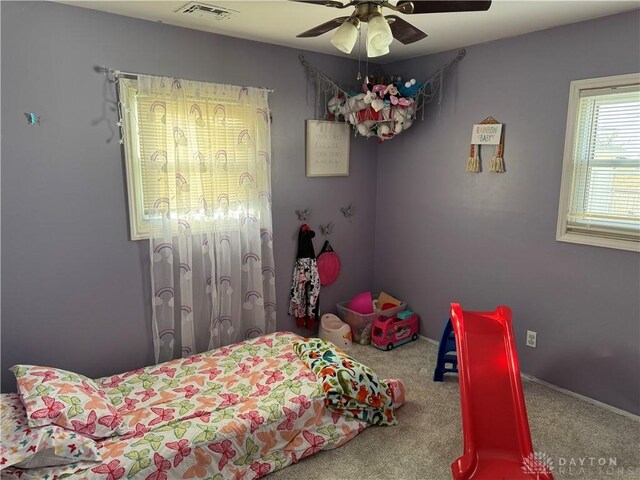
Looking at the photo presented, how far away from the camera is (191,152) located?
3.00 m

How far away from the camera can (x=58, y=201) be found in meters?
2.62

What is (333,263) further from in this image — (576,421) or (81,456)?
(81,456)

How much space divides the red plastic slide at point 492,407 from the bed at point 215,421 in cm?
66

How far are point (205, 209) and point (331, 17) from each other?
145 cm

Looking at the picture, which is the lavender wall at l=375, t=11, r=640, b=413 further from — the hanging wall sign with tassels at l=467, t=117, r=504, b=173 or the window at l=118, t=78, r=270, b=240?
the window at l=118, t=78, r=270, b=240

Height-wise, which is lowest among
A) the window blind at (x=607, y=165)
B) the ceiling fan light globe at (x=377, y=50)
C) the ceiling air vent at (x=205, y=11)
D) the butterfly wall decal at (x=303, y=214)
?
the butterfly wall decal at (x=303, y=214)

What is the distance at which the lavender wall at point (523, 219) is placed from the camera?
2.81 metres

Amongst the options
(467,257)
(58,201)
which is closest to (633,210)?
(467,257)

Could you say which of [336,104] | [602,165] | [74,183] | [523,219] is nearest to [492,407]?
[523,219]

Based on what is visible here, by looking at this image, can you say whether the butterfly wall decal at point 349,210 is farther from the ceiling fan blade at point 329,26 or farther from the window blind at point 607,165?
the ceiling fan blade at point 329,26

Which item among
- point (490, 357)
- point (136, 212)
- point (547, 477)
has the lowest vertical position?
point (547, 477)

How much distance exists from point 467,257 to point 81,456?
113 inches

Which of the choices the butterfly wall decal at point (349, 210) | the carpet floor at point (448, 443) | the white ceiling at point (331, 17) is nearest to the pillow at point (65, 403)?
the carpet floor at point (448, 443)

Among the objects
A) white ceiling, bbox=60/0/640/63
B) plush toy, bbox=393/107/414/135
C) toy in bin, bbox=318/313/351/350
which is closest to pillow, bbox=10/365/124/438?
toy in bin, bbox=318/313/351/350
